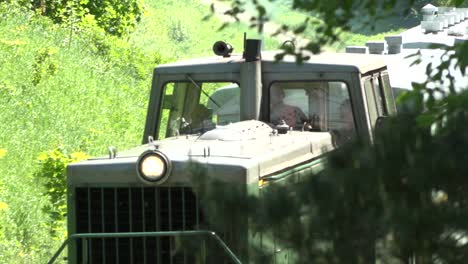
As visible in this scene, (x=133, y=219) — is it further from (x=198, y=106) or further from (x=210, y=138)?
(x=198, y=106)

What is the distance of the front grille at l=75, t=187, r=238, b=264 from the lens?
865 centimetres

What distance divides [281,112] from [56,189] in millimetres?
3971

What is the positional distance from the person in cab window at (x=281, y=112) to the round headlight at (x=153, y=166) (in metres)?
1.64

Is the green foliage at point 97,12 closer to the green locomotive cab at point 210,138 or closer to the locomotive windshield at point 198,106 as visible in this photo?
the locomotive windshield at point 198,106

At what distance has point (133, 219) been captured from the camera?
346 inches

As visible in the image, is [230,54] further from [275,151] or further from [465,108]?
[465,108]

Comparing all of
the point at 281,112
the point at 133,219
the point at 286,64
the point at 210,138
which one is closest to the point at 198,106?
the point at 281,112

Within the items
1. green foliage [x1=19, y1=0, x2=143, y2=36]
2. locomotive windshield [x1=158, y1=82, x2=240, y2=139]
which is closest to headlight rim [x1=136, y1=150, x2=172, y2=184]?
locomotive windshield [x1=158, y1=82, x2=240, y2=139]

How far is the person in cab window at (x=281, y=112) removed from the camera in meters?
9.91

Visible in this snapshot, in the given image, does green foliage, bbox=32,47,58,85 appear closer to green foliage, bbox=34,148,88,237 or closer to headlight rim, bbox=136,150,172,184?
green foliage, bbox=34,148,88,237

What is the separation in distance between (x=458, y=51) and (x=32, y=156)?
430 inches

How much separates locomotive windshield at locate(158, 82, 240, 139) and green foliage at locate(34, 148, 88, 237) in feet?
9.17

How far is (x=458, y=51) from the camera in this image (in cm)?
523

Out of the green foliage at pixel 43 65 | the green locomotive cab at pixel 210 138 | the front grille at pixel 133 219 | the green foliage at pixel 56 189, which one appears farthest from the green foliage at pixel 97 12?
the front grille at pixel 133 219
